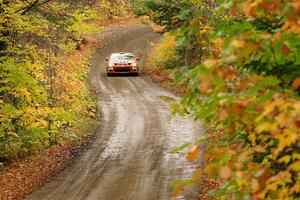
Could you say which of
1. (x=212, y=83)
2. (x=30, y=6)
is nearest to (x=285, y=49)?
(x=212, y=83)

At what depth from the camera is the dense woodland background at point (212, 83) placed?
3.41m

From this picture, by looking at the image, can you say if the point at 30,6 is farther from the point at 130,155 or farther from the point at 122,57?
the point at 122,57

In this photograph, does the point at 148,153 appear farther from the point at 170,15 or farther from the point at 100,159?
the point at 170,15

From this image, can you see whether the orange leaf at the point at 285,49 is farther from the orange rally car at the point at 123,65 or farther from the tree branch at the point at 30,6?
the orange rally car at the point at 123,65

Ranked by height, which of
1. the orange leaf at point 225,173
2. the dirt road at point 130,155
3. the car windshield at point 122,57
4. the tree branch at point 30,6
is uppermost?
the tree branch at point 30,6

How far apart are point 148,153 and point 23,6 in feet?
21.8

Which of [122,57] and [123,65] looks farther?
[122,57]

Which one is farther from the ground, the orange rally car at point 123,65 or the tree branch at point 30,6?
the tree branch at point 30,6

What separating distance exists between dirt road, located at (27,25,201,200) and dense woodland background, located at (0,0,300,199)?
132 centimetres

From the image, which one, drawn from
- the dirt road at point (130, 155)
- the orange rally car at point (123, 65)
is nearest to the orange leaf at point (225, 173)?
the dirt road at point (130, 155)

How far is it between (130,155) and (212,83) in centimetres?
1267

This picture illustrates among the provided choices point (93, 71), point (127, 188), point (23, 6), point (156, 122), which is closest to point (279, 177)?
point (127, 188)

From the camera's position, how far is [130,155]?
1650 centimetres

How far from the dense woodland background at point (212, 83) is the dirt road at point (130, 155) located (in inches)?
51.9
